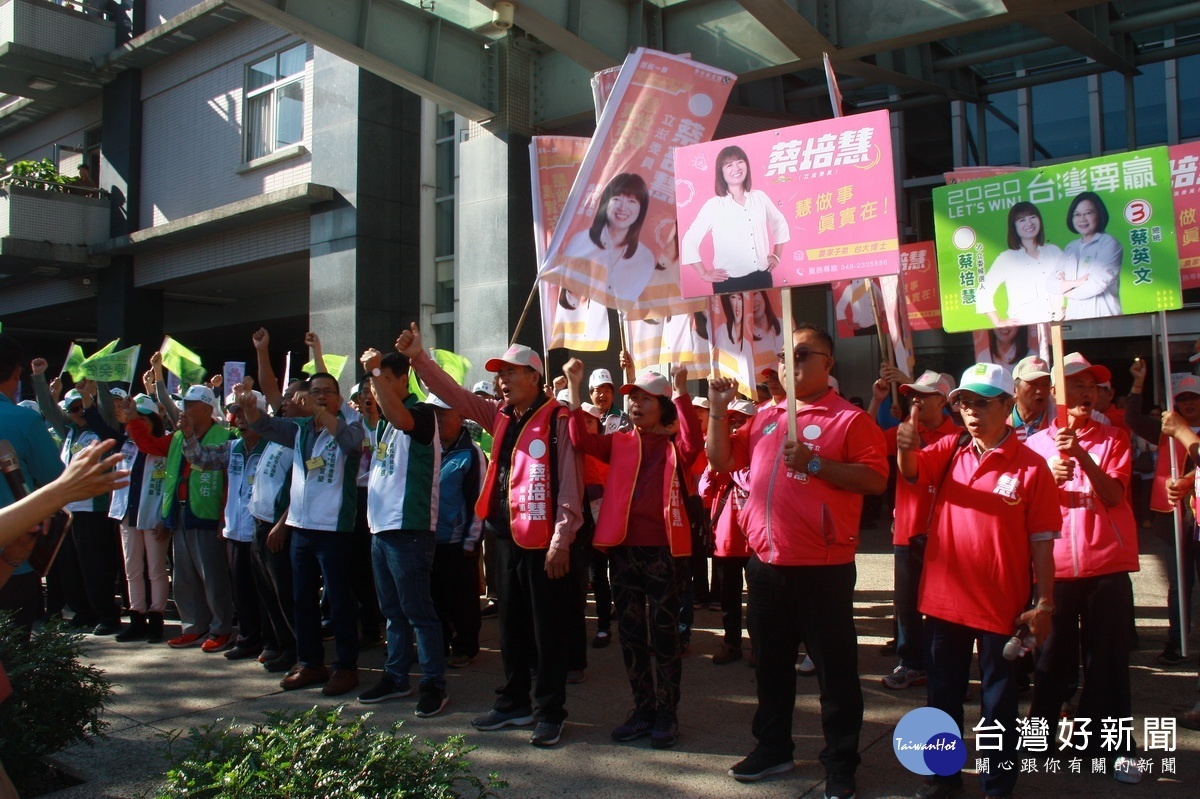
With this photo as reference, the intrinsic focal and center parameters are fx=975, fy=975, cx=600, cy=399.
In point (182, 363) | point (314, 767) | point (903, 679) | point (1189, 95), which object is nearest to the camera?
point (314, 767)

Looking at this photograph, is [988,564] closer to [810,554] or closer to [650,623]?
[810,554]

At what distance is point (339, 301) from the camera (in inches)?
553

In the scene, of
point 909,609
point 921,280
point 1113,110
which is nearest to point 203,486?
point 909,609

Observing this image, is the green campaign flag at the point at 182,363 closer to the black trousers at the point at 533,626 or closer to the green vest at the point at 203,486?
the green vest at the point at 203,486

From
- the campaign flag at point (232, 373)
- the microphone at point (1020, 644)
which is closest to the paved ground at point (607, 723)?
the microphone at point (1020, 644)

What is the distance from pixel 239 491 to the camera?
720cm

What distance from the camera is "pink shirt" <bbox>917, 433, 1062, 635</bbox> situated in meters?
4.08

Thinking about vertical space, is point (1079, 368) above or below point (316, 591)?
above

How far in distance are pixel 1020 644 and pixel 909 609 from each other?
2.14 m

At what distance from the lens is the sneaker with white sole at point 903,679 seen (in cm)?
598

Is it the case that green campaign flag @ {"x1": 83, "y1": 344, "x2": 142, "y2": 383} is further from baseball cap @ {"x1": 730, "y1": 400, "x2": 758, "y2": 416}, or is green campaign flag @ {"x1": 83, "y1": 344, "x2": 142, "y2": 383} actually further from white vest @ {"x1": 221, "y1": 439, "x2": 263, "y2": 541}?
baseball cap @ {"x1": 730, "y1": 400, "x2": 758, "y2": 416}

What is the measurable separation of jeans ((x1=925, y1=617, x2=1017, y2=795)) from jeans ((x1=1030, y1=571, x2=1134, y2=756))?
0.55 metres

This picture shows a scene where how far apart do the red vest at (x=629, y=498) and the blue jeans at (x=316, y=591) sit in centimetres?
184

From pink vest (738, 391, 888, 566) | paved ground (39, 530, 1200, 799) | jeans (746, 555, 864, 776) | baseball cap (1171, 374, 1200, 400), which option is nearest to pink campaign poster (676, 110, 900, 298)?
pink vest (738, 391, 888, 566)
